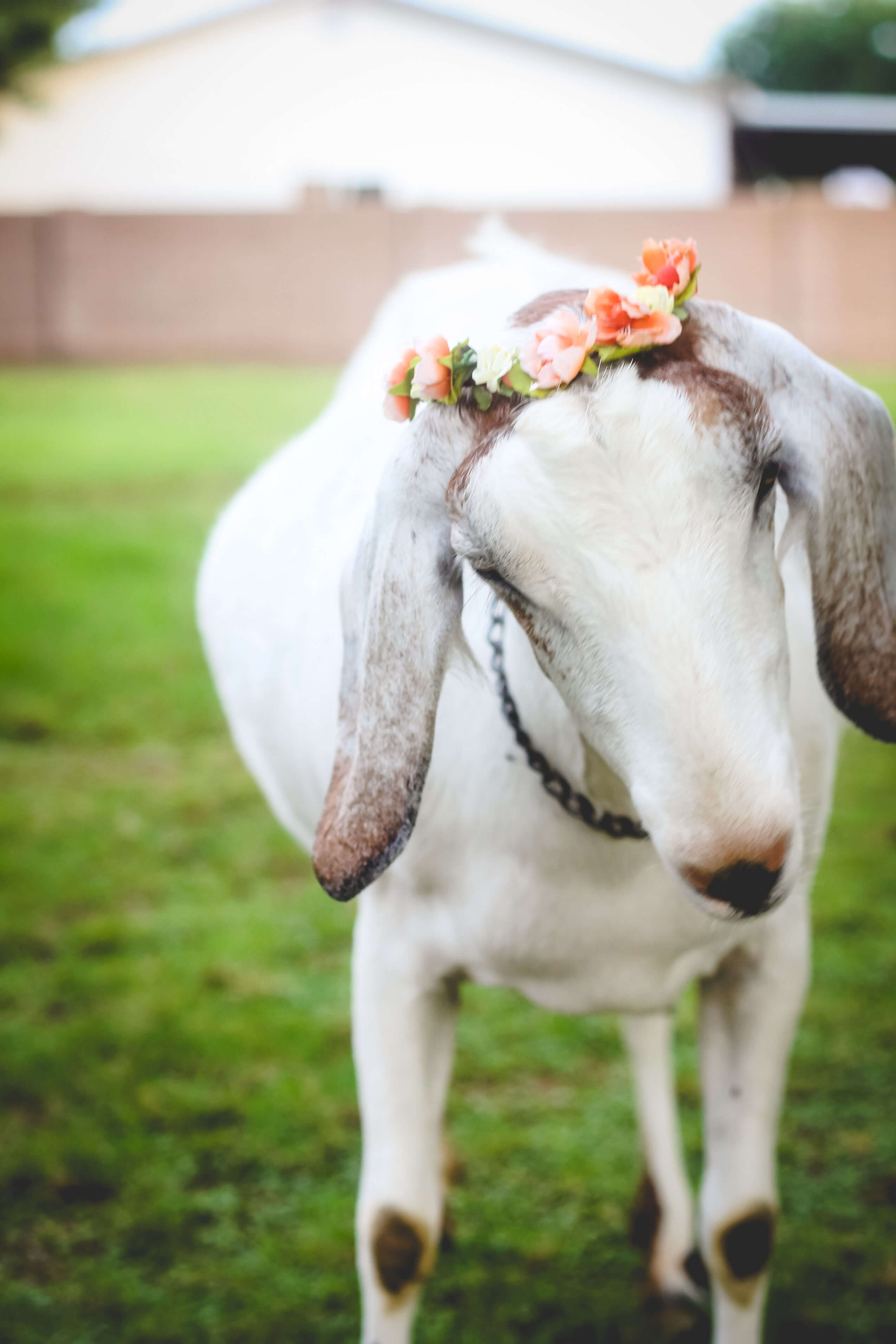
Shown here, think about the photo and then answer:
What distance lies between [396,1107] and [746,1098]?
559 millimetres

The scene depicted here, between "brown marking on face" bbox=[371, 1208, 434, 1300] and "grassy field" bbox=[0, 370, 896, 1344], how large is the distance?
461mm

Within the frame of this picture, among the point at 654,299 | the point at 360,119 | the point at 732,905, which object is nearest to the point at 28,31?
the point at 360,119

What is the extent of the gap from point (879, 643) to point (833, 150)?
75.1ft

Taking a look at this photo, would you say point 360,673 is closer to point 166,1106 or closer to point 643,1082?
point 643,1082

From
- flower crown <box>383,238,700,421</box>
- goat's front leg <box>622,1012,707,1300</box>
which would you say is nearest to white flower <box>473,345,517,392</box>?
flower crown <box>383,238,700,421</box>

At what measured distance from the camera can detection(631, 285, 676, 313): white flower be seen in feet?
4.37

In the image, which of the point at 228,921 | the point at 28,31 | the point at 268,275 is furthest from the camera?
the point at 28,31

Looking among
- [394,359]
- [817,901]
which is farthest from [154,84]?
[394,359]

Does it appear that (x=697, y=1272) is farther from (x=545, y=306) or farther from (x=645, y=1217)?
(x=545, y=306)

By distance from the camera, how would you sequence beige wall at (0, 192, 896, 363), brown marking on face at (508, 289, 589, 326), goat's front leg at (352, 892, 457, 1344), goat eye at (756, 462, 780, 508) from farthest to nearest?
1. beige wall at (0, 192, 896, 363)
2. goat's front leg at (352, 892, 457, 1344)
3. brown marking on face at (508, 289, 589, 326)
4. goat eye at (756, 462, 780, 508)

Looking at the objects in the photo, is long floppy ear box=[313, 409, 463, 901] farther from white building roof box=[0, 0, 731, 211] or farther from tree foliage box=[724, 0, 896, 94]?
tree foliage box=[724, 0, 896, 94]

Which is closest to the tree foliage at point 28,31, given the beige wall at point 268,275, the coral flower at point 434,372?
the beige wall at point 268,275

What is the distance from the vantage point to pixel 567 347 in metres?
1.31

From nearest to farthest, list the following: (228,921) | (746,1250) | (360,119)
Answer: (746,1250) < (228,921) < (360,119)
